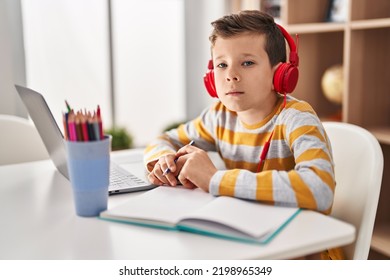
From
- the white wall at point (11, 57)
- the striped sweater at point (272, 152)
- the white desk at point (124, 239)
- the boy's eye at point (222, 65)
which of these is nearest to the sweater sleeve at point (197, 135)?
the striped sweater at point (272, 152)

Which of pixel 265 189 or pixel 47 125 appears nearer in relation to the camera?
pixel 265 189

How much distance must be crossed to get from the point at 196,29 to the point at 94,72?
1.82 ft

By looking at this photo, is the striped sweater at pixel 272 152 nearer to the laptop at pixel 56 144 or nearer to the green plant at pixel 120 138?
the laptop at pixel 56 144

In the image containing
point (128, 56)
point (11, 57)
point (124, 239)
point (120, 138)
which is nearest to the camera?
point (124, 239)

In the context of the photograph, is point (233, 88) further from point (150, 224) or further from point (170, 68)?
point (170, 68)

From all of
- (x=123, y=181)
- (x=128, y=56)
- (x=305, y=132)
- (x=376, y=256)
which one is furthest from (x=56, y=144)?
(x=128, y=56)

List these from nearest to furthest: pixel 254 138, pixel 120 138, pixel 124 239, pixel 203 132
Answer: pixel 124 239
pixel 254 138
pixel 203 132
pixel 120 138

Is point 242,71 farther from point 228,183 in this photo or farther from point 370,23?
point 370,23

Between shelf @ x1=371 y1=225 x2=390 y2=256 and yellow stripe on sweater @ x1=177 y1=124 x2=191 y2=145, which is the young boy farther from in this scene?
shelf @ x1=371 y1=225 x2=390 y2=256

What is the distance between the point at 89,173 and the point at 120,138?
4.95 ft

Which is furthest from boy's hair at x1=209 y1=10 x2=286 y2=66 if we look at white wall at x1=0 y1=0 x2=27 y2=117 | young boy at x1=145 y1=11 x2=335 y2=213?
white wall at x1=0 y1=0 x2=27 y2=117

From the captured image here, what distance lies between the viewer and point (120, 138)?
2299mm

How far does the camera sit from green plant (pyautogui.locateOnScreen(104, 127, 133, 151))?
7.48 ft
